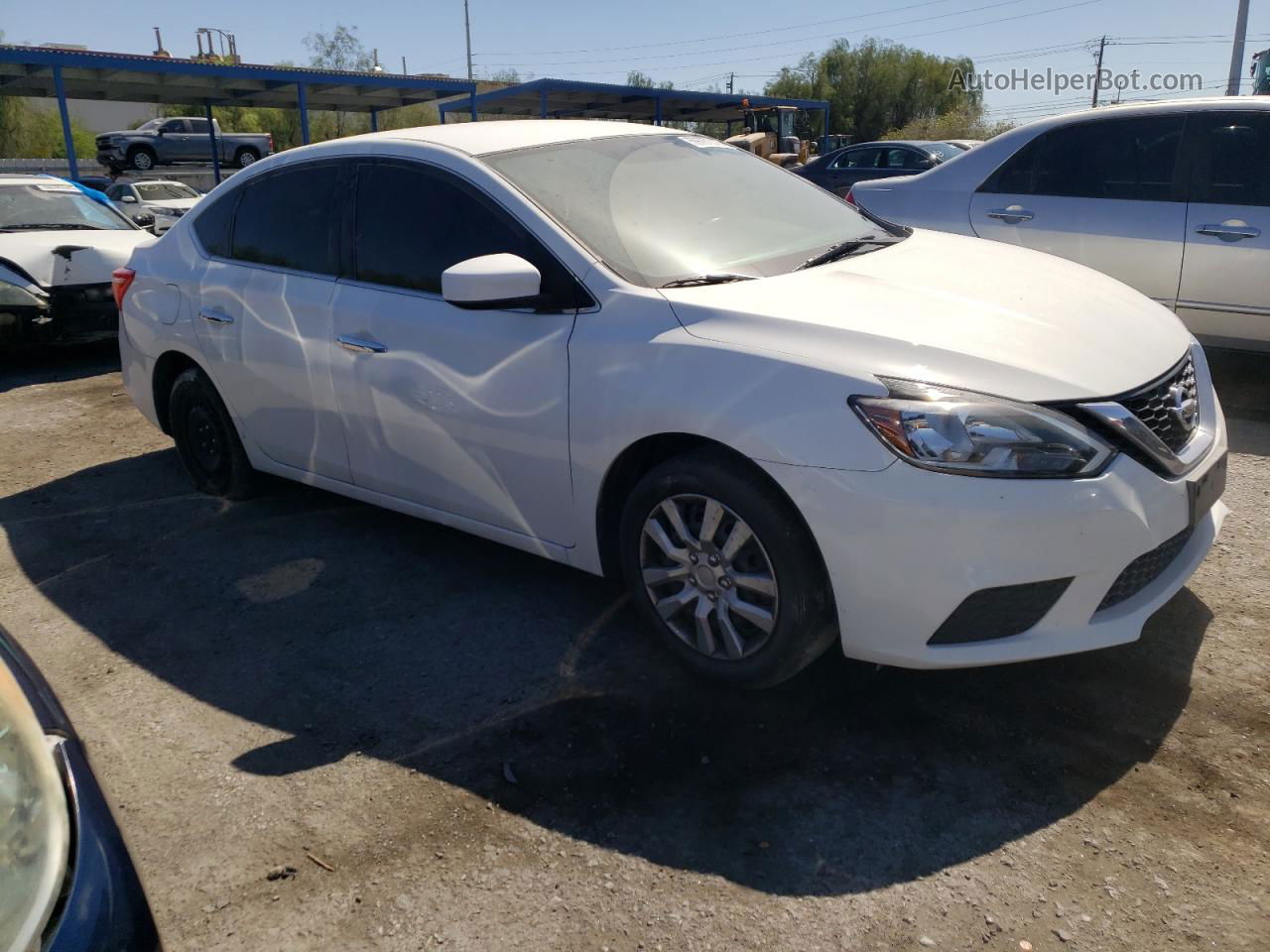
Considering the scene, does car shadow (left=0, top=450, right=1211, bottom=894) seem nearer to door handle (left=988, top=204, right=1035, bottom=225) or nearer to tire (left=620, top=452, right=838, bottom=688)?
tire (left=620, top=452, right=838, bottom=688)

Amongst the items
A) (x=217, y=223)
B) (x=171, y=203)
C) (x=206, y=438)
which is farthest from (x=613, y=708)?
(x=171, y=203)

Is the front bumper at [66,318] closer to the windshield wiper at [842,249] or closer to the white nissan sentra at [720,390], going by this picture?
the white nissan sentra at [720,390]

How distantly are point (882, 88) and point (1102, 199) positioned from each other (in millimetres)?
65549

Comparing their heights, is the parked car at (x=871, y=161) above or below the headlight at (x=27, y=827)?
above

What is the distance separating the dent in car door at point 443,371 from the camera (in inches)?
129

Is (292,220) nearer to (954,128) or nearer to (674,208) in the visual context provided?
(674,208)

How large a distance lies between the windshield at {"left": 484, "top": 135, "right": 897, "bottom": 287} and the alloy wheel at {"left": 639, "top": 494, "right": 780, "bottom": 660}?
746 millimetres

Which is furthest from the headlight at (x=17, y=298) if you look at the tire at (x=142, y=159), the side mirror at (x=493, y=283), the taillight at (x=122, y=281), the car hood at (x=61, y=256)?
the tire at (x=142, y=159)

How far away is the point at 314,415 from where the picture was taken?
13.4 feet

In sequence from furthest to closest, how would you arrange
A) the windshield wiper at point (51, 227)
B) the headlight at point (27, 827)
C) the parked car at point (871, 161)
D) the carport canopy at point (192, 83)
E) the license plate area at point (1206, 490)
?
1. the carport canopy at point (192, 83)
2. the parked car at point (871, 161)
3. the windshield wiper at point (51, 227)
4. the license plate area at point (1206, 490)
5. the headlight at point (27, 827)

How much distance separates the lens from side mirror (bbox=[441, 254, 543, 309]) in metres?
3.08

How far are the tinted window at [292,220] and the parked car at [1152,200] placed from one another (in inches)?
149

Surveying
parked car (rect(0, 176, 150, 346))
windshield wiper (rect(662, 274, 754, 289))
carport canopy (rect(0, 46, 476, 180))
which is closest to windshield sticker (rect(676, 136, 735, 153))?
windshield wiper (rect(662, 274, 754, 289))

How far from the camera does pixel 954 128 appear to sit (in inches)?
2109
